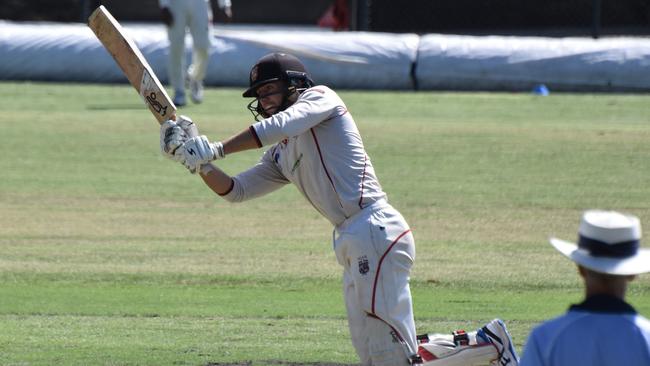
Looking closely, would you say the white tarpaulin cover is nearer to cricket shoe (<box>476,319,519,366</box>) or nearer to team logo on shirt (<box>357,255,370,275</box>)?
cricket shoe (<box>476,319,519,366</box>)

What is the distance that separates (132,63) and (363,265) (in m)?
1.68

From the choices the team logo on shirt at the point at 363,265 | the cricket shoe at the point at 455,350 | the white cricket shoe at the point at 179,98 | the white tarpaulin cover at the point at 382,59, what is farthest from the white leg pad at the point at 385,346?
the white tarpaulin cover at the point at 382,59

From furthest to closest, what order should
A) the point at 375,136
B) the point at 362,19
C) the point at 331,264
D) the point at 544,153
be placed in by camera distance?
the point at 362,19 < the point at 375,136 < the point at 544,153 < the point at 331,264

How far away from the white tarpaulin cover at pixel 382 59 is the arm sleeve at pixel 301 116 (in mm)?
14469

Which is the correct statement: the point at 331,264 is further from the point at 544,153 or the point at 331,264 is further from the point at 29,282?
the point at 544,153

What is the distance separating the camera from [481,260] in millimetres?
10633

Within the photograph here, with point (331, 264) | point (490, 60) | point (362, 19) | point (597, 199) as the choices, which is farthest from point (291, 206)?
point (362, 19)

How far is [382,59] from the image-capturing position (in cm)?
2078

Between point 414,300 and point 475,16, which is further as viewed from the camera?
point 475,16

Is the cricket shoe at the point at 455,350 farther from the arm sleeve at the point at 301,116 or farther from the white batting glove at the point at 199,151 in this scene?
the white batting glove at the point at 199,151

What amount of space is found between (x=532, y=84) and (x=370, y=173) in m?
14.8

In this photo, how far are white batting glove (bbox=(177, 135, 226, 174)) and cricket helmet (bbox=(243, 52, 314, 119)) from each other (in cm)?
45

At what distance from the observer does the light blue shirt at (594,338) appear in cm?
355

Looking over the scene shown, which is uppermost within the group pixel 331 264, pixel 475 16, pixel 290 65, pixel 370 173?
pixel 290 65
